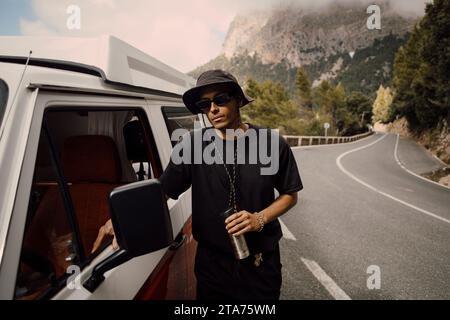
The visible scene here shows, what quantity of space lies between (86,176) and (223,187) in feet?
3.54

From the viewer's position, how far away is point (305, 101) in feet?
176

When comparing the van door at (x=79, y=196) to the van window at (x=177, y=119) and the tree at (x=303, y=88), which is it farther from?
the tree at (x=303, y=88)

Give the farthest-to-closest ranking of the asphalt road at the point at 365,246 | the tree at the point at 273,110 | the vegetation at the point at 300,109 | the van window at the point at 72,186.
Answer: the vegetation at the point at 300,109
the tree at the point at 273,110
the asphalt road at the point at 365,246
the van window at the point at 72,186

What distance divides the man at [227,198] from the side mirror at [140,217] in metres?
0.66

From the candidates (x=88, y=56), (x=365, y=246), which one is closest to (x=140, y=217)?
(x=88, y=56)

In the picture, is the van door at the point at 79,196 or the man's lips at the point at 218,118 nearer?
the van door at the point at 79,196

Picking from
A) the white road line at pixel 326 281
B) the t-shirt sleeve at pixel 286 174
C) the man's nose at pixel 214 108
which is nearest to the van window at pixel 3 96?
the man's nose at pixel 214 108

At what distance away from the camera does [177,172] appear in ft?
5.43

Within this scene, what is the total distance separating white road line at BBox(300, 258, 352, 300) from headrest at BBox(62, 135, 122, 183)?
2.74 meters

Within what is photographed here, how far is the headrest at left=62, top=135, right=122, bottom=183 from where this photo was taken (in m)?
1.99

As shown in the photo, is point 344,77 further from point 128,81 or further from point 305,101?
point 128,81

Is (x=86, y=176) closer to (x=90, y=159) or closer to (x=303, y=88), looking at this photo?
(x=90, y=159)

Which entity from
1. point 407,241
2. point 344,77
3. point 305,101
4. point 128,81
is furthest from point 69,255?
point 344,77

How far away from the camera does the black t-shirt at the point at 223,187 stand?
1.62 metres
